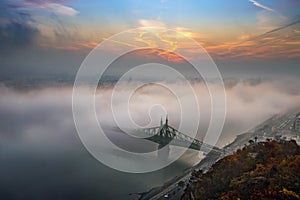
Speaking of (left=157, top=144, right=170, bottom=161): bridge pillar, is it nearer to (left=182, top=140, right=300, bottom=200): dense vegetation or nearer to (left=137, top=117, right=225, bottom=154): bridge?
(left=137, top=117, right=225, bottom=154): bridge

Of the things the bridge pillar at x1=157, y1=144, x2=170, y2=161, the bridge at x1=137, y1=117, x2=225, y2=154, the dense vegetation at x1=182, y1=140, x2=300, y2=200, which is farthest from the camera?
the bridge at x1=137, y1=117, x2=225, y2=154

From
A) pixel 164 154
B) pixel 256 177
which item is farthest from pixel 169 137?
pixel 256 177

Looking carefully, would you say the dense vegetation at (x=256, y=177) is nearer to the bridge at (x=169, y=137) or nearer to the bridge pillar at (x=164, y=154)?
the bridge pillar at (x=164, y=154)

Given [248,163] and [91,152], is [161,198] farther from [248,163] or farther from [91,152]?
[91,152]

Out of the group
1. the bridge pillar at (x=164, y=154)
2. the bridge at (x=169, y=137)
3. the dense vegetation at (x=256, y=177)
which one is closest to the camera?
the dense vegetation at (x=256, y=177)

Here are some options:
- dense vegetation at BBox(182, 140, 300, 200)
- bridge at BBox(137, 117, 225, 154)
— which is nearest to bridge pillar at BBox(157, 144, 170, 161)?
bridge at BBox(137, 117, 225, 154)

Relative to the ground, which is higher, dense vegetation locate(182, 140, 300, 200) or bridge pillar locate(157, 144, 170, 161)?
dense vegetation locate(182, 140, 300, 200)

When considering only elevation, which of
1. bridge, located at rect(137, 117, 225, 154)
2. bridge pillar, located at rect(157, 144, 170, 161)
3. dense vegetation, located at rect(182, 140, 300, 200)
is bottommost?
bridge pillar, located at rect(157, 144, 170, 161)

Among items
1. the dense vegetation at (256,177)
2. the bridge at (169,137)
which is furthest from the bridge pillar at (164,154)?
the dense vegetation at (256,177)

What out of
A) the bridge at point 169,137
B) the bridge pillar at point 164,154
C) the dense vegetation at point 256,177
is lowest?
the bridge pillar at point 164,154

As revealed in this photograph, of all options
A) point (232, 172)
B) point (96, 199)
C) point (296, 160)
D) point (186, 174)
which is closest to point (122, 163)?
point (186, 174)
